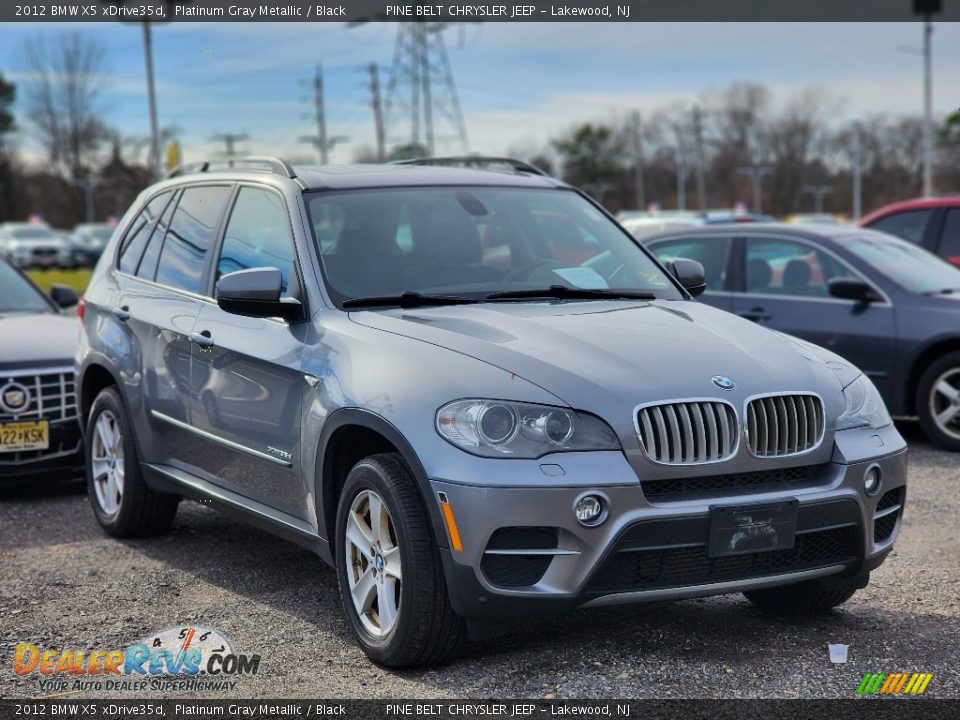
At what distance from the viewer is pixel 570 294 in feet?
17.5

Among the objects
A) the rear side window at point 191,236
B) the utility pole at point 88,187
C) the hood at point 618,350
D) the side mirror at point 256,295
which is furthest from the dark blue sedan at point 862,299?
the utility pole at point 88,187

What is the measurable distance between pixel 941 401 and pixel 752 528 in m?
5.50

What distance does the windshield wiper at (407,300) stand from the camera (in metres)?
5.01

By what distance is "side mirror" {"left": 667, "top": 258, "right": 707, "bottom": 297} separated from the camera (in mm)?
5980

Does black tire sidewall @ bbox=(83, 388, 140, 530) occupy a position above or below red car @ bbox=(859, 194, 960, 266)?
below

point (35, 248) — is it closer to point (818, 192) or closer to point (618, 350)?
point (618, 350)

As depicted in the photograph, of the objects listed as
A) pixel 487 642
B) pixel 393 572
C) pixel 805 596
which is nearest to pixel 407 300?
pixel 393 572

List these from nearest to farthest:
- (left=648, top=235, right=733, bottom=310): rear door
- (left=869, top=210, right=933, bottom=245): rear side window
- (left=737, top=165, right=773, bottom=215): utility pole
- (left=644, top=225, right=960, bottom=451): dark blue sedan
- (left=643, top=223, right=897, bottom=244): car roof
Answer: (left=644, top=225, right=960, bottom=451): dark blue sedan, (left=643, top=223, right=897, bottom=244): car roof, (left=648, top=235, right=733, bottom=310): rear door, (left=869, top=210, right=933, bottom=245): rear side window, (left=737, top=165, right=773, bottom=215): utility pole

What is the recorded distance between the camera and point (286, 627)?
16.4 feet

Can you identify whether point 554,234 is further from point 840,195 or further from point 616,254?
point 840,195

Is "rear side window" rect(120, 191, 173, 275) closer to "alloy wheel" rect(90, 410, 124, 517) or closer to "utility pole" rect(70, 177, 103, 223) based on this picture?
"alloy wheel" rect(90, 410, 124, 517)

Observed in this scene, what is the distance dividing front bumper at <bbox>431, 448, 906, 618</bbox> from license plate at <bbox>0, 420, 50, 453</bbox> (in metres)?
4.54

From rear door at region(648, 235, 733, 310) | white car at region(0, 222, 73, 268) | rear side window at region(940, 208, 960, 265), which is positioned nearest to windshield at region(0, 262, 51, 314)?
rear door at region(648, 235, 733, 310)

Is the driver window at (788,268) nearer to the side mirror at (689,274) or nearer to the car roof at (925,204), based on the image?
the car roof at (925,204)
